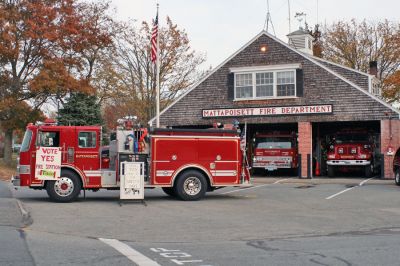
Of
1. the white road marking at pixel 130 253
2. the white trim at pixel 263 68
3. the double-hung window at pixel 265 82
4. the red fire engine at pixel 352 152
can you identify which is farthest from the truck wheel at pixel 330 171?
the white road marking at pixel 130 253

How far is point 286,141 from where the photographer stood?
2988 cm

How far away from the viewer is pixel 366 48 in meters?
50.4

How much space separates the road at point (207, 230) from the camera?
870 centimetres

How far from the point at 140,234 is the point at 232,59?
66.9 feet

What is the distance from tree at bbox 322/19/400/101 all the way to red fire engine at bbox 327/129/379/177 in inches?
799

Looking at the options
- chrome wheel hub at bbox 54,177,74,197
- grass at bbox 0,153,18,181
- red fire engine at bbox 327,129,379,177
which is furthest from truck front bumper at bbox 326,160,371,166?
grass at bbox 0,153,18,181

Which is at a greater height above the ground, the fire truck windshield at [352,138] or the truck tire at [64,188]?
the fire truck windshield at [352,138]

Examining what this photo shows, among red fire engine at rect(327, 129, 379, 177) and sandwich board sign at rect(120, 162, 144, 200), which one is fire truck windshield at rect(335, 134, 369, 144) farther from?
sandwich board sign at rect(120, 162, 144, 200)

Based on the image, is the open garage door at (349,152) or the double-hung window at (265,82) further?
the double-hung window at (265,82)

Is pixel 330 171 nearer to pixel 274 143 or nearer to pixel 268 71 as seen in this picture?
pixel 274 143

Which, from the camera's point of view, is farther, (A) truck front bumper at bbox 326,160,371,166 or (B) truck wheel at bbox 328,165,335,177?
(B) truck wheel at bbox 328,165,335,177

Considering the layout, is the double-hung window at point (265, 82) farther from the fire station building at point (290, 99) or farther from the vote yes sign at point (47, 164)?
the vote yes sign at point (47, 164)

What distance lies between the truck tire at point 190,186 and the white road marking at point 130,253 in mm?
7029

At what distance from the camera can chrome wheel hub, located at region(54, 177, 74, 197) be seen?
16.5 meters
